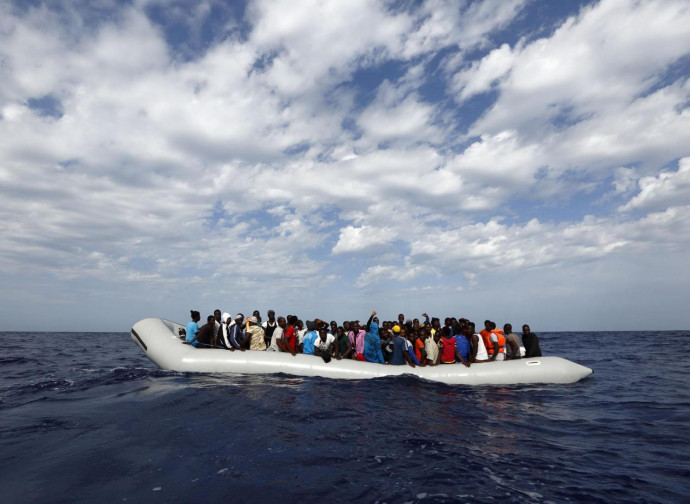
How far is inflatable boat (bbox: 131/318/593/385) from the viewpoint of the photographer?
403 inches

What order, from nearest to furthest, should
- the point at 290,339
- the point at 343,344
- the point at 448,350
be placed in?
1. the point at 448,350
2. the point at 343,344
3. the point at 290,339

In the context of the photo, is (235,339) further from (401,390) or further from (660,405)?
(660,405)

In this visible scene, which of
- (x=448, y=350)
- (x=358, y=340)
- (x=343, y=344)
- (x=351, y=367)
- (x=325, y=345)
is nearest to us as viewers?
(x=351, y=367)

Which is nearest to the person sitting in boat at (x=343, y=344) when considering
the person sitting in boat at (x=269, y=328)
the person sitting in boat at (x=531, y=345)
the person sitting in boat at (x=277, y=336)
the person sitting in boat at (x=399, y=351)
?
the person sitting in boat at (x=399, y=351)

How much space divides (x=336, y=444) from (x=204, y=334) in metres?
7.75

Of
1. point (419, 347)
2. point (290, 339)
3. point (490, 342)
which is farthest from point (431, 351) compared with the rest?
point (290, 339)

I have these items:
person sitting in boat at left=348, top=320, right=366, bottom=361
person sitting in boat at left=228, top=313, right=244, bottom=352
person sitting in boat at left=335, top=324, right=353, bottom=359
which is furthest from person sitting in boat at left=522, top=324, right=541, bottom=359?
person sitting in boat at left=228, top=313, right=244, bottom=352

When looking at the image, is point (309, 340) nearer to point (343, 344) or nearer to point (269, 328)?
point (343, 344)

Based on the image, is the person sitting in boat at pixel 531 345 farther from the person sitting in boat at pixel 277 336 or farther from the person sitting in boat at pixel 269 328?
the person sitting in boat at pixel 269 328

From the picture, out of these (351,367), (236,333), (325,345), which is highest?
(236,333)

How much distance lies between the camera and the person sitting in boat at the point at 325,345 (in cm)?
1088

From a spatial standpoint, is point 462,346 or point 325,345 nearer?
point 462,346

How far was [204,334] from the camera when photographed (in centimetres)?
1175

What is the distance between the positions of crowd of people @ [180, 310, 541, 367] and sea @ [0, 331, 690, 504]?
1234mm
